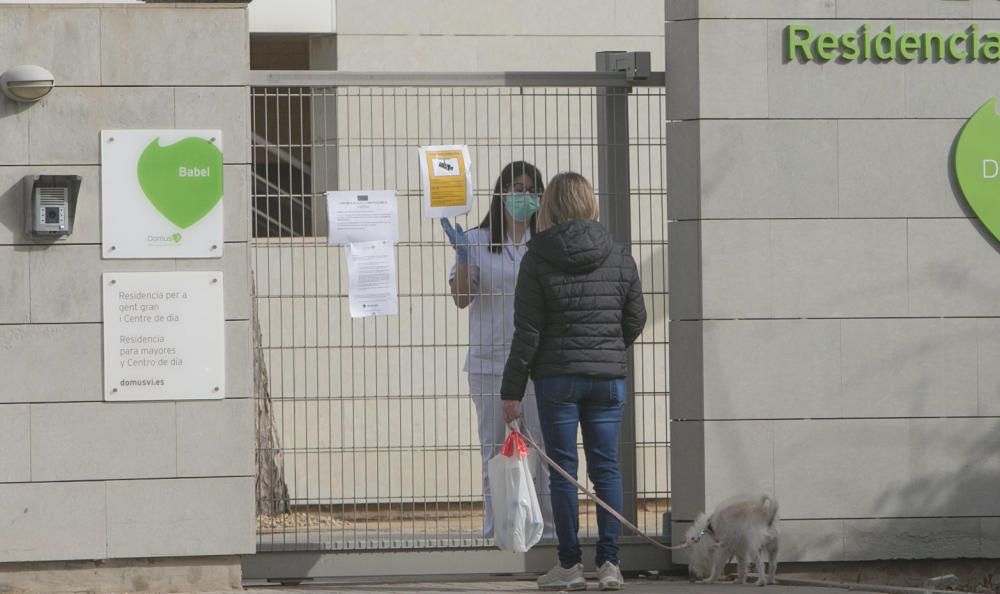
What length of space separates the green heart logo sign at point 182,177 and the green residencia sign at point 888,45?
3.00m

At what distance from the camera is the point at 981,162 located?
26.7ft

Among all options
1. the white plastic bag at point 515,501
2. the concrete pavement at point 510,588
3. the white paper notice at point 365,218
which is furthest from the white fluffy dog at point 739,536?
the white paper notice at point 365,218

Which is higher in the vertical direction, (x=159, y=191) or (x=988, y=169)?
(x=988, y=169)

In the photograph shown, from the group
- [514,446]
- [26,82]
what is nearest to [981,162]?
[514,446]

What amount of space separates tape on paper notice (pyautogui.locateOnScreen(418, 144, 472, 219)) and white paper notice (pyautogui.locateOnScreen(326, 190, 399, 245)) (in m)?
0.18

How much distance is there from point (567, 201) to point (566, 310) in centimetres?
52

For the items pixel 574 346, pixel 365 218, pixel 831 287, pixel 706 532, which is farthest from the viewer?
pixel 831 287

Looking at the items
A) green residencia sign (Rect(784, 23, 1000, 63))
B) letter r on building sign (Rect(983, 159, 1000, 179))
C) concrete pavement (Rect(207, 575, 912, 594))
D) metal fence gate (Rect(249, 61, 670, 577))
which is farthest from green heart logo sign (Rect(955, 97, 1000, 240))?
concrete pavement (Rect(207, 575, 912, 594))

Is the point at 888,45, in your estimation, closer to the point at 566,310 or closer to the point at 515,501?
the point at 566,310

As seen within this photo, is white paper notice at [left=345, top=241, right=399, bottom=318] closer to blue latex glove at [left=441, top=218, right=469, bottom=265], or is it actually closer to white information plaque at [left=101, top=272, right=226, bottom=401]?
blue latex glove at [left=441, top=218, right=469, bottom=265]

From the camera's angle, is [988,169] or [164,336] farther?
[988,169]

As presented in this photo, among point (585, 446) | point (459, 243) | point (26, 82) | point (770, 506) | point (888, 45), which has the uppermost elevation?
point (888, 45)

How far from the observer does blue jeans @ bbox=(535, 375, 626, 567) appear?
7.39 m

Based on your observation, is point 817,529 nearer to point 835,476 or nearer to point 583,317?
point 835,476
